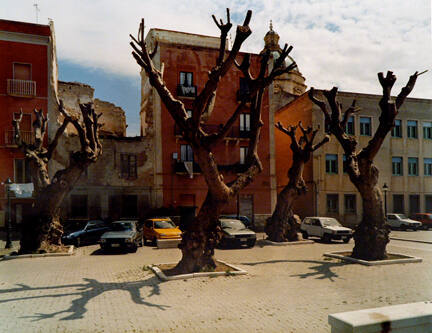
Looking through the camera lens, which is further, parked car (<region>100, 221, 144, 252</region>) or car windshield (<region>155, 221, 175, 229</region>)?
car windshield (<region>155, 221, 175, 229</region>)

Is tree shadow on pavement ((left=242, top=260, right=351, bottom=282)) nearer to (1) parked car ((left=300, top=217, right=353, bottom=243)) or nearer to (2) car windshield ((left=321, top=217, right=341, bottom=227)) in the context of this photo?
(1) parked car ((left=300, top=217, right=353, bottom=243))

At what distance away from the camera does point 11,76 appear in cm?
2769

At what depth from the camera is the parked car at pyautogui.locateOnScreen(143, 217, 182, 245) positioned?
2078cm

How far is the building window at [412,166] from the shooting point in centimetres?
3781

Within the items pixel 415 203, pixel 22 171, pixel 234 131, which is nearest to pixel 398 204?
pixel 415 203

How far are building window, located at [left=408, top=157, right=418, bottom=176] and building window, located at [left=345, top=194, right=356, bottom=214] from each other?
6882 millimetres

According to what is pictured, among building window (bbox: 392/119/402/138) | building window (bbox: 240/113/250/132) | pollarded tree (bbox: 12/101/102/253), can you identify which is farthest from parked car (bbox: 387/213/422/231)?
pollarded tree (bbox: 12/101/102/253)

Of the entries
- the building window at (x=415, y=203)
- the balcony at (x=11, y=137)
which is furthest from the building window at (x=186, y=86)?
the building window at (x=415, y=203)

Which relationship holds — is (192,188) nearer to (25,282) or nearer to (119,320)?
(25,282)

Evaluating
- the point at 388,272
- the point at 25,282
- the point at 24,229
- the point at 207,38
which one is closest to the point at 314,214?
the point at 207,38

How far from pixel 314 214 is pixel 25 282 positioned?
88.0ft

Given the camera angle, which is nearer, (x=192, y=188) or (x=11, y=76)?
(x=11, y=76)

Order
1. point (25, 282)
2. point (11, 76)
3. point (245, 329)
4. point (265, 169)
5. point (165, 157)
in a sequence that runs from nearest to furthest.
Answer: point (245, 329) < point (25, 282) < point (11, 76) < point (165, 157) < point (265, 169)

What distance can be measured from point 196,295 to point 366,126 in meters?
31.4
